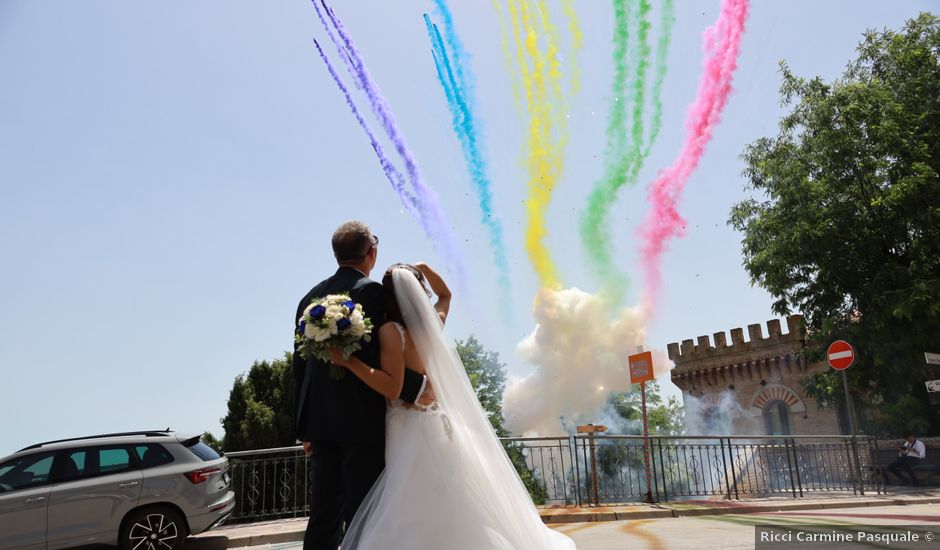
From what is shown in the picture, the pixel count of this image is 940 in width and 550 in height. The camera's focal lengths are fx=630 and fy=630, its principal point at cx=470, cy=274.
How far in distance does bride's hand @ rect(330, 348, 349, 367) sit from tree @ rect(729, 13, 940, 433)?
66.1 feet

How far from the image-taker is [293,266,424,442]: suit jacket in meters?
3.09

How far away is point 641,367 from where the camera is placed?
12938 millimetres

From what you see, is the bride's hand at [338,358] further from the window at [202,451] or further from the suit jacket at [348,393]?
the window at [202,451]

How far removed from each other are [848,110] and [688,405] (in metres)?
19.6

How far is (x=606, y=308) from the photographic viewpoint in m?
32.5

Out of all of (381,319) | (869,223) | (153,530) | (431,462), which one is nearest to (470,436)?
(431,462)

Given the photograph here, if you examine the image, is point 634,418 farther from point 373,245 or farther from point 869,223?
point 373,245

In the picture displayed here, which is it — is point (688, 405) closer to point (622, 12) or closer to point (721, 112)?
point (721, 112)

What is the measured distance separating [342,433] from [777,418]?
34.0 metres

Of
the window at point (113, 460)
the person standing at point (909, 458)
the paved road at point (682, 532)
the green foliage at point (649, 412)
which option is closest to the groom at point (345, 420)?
the paved road at point (682, 532)

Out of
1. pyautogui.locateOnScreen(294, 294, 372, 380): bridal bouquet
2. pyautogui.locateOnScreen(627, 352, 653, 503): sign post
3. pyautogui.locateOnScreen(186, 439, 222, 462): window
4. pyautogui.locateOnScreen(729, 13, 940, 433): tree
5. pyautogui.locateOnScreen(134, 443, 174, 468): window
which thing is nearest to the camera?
pyautogui.locateOnScreen(294, 294, 372, 380): bridal bouquet

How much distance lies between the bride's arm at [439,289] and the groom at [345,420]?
32cm

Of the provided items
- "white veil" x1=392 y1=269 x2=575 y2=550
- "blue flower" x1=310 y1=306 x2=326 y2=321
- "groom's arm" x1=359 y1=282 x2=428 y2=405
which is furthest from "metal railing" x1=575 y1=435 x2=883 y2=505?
"blue flower" x1=310 y1=306 x2=326 y2=321

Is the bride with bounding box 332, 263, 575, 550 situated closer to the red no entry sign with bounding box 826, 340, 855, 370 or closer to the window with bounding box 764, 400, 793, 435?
the red no entry sign with bounding box 826, 340, 855, 370
